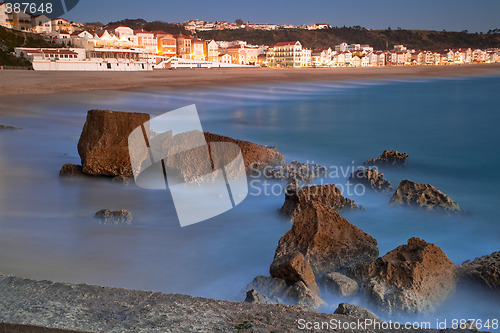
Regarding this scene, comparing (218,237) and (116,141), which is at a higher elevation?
(116,141)

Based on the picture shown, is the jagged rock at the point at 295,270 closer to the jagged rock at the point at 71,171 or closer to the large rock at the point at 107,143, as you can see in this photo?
the large rock at the point at 107,143

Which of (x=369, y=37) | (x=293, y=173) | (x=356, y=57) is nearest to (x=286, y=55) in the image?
(x=356, y=57)

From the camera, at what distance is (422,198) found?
5578 mm

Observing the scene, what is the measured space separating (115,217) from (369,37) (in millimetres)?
135114

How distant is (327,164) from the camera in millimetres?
9258

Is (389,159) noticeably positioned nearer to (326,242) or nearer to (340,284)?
(326,242)

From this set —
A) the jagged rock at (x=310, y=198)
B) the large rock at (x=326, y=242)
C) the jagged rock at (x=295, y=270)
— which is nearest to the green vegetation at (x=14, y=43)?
the jagged rock at (x=310, y=198)

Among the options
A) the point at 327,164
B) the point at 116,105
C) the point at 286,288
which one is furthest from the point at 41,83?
the point at 286,288

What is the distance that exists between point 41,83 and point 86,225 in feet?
68.2

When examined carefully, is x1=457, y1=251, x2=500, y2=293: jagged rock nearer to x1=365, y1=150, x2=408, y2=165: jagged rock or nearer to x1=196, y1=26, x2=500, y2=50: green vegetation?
x1=365, y1=150, x2=408, y2=165: jagged rock

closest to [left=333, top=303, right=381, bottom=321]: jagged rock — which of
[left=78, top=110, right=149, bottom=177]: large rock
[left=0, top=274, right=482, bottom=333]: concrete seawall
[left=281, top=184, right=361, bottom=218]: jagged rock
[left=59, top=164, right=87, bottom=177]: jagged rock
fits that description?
[left=0, top=274, right=482, bottom=333]: concrete seawall

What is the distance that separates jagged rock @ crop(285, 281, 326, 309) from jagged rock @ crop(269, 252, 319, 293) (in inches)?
2.6

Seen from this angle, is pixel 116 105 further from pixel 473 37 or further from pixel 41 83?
pixel 473 37

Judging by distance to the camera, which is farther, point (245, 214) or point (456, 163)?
point (456, 163)
